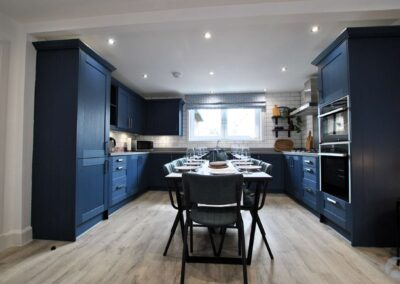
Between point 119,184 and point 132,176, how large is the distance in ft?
1.97

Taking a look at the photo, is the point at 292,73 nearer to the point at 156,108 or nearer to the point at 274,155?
the point at 274,155

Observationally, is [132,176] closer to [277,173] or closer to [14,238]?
[14,238]

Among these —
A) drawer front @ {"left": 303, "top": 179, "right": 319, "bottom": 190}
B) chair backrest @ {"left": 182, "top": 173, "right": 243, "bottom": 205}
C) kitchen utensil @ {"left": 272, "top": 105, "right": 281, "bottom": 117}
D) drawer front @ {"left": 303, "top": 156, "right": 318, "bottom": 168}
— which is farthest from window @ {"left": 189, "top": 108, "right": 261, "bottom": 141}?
chair backrest @ {"left": 182, "top": 173, "right": 243, "bottom": 205}

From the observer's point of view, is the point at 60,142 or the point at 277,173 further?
the point at 277,173

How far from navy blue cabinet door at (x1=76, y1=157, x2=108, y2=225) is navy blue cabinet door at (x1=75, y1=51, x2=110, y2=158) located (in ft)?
0.40

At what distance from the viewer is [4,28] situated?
7.36 feet

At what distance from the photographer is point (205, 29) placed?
2.55 m

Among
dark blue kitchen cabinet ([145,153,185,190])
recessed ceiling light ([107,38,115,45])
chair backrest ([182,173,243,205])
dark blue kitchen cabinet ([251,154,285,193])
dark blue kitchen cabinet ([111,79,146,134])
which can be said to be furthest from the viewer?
dark blue kitchen cabinet ([145,153,185,190])

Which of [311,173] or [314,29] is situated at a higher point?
[314,29]

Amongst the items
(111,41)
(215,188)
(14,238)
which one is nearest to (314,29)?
(215,188)

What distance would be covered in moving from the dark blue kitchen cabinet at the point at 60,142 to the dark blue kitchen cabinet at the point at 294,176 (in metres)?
3.46

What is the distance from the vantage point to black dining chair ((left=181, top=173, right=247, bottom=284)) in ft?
5.04

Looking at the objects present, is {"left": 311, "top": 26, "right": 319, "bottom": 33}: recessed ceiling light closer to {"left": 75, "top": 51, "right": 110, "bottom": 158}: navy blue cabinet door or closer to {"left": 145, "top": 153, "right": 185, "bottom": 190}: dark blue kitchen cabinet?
{"left": 75, "top": 51, "right": 110, "bottom": 158}: navy blue cabinet door

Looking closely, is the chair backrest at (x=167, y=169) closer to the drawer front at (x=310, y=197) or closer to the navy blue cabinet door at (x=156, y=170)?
the drawer front at (x=310, y=197)
